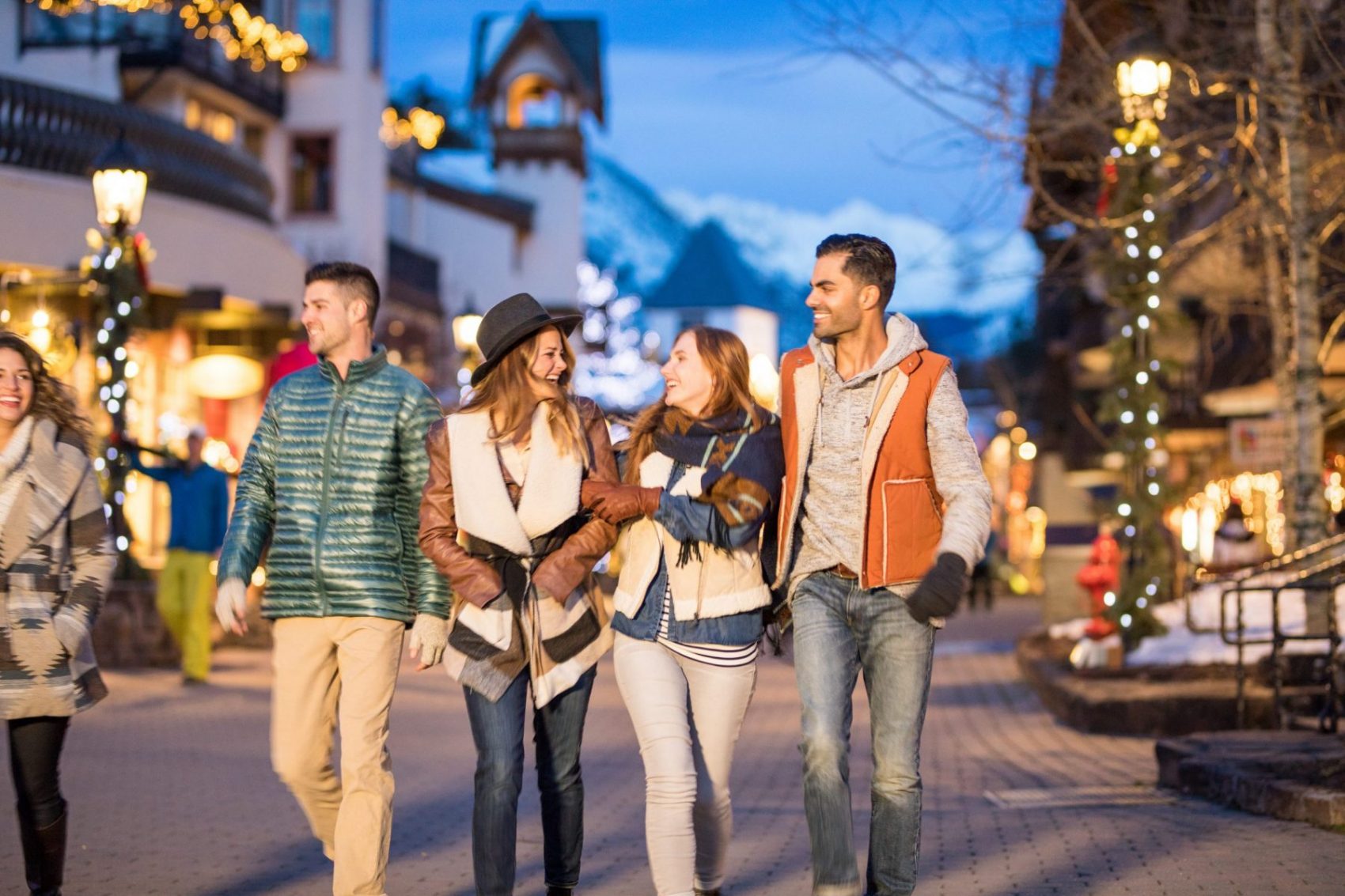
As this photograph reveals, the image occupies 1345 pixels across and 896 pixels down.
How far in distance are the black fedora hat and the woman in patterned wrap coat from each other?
1402mm

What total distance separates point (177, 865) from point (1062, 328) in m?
45.9

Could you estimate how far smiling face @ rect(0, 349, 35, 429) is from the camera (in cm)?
658

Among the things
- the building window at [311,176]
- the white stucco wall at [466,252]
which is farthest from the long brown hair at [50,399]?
the white stucco wall at [466,252]

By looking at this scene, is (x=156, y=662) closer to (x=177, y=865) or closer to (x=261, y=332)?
(x=177, y=865)

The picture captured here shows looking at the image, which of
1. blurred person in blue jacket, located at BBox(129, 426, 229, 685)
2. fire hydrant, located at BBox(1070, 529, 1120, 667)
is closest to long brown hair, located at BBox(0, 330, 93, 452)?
blurred person in blue jacket, located at BBox(129, 426, 229, 685)

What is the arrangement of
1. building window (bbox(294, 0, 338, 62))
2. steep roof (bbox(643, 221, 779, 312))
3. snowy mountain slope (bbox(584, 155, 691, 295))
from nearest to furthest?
building window (bbox(294, 0, 338, 62)) < steep roof (bbox(643, 221, 779, 312)) < snowy mountain slope (bbox(584, 155, 691, 295))

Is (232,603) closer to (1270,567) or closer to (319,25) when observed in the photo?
(1270,567)

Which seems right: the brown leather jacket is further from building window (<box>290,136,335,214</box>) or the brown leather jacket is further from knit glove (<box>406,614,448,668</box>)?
building window (<box>290,136,335,214</box>)

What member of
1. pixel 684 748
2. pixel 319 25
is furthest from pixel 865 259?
pixel 319 25

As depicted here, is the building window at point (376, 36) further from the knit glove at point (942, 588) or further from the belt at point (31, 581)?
the knit glove at point (942, 588)

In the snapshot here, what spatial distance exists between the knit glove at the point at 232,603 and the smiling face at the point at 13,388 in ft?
3.02

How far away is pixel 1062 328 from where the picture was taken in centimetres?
5194

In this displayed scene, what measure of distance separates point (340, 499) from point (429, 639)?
0.54 metres

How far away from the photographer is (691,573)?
252 inches
